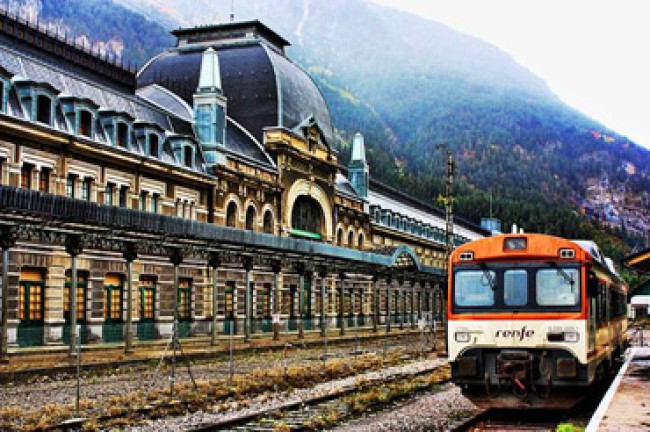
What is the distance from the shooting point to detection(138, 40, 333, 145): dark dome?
2180 inches

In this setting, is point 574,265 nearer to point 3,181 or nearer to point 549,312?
point 549,312

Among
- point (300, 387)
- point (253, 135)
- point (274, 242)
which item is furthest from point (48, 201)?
point (253, 135)

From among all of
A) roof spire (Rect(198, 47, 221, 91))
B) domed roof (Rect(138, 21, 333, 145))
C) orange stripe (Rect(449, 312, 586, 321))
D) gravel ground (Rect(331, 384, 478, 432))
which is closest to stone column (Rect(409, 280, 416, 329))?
domed roof (Rect(138, 21, 333, 145))

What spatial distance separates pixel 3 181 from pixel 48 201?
6791 mm

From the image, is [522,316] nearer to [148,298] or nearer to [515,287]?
[515,287]

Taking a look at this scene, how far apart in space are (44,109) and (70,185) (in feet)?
10.5

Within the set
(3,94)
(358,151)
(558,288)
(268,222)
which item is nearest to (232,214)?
(268,222)

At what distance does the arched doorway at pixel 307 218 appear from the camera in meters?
55.2

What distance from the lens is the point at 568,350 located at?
1416 cm

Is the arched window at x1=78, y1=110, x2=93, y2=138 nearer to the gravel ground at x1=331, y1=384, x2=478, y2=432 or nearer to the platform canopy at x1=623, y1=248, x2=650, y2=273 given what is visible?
the gravel ground at x1=331, y1=384, x2=478, y2=432

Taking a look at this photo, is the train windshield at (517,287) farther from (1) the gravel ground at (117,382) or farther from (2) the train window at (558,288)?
(1) the gravel ground at (117,382)

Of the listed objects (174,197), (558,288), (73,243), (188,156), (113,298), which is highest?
(188,156)

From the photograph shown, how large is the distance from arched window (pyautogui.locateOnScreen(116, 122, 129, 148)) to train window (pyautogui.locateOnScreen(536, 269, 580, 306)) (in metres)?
26.7

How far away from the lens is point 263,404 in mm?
17000
